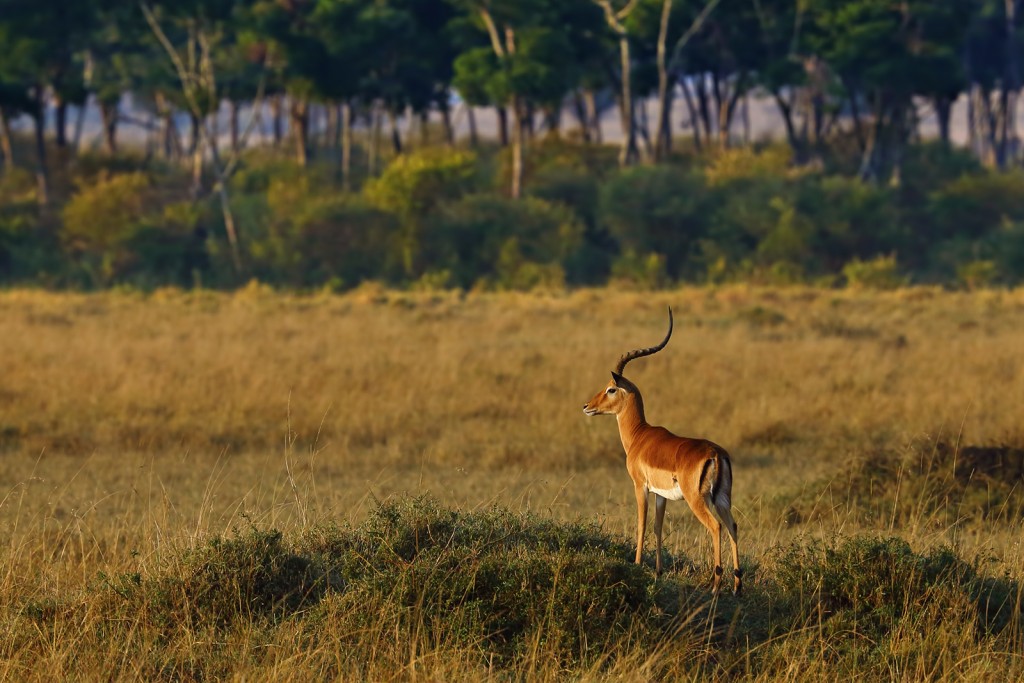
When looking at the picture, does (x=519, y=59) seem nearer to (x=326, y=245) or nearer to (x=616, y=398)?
(x=326, y=245)

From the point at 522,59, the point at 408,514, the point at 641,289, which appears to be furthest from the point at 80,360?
the point at 522,59

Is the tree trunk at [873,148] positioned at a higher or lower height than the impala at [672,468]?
lower

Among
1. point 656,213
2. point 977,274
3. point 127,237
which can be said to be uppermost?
point 127,237

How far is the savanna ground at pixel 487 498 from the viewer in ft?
18.4

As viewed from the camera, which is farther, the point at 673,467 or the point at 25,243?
the point at 25,243

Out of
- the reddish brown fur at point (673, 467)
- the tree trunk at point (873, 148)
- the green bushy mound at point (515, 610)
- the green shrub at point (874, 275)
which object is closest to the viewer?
the reddish brown fur at point (673, 467)

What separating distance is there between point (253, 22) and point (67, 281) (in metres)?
9.27

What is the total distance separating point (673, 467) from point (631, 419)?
0.63 meters

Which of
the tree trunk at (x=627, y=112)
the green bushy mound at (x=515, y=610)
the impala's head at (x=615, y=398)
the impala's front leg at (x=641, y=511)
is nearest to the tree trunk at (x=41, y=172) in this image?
the tree trunk at (x=627, y=112)

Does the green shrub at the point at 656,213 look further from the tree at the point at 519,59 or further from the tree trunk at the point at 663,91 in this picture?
the tree trunk at the point at 663,91

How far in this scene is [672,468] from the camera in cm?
557

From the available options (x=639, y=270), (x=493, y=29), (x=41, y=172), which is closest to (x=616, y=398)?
(x=639, y=270)

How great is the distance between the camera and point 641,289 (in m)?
34.7

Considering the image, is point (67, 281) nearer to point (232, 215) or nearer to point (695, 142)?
point (232, 215)
